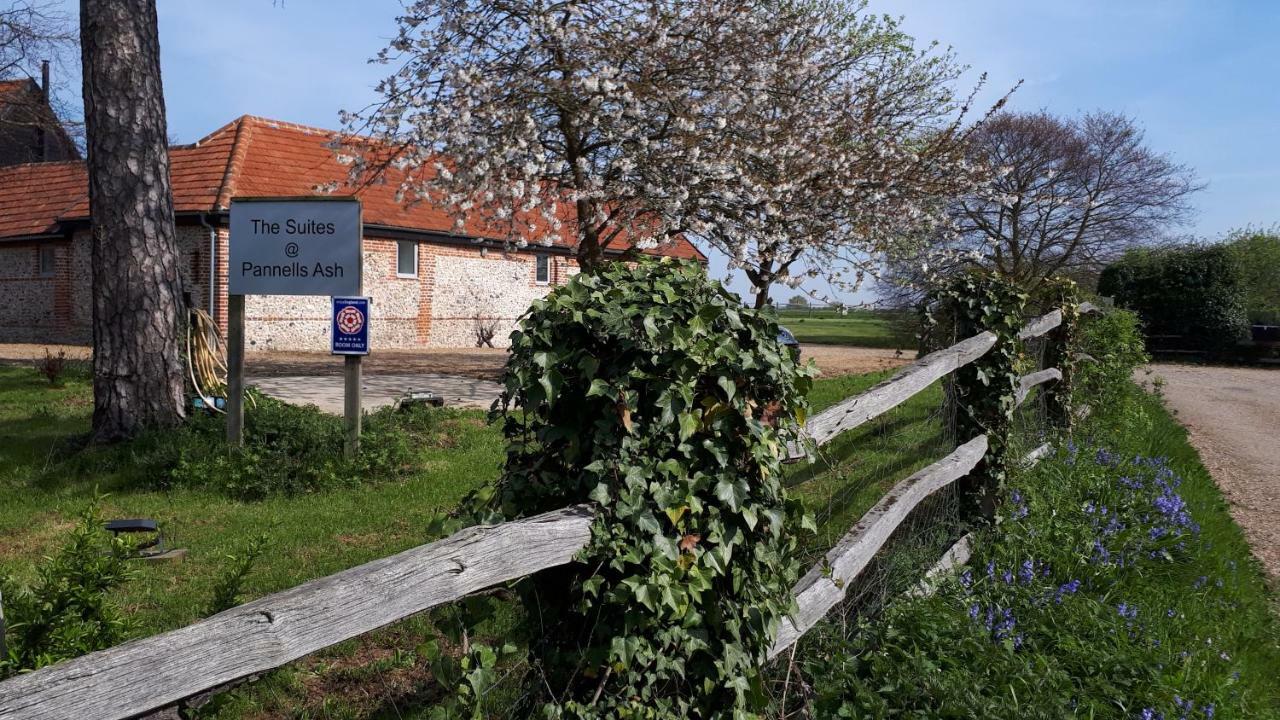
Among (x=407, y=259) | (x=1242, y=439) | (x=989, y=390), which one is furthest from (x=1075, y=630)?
(x=407, y=259)

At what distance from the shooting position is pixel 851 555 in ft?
11.7

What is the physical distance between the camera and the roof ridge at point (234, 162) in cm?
1975

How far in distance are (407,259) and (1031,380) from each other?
20.6 m

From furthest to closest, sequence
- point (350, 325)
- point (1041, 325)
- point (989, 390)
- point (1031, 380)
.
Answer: point (350, 325), point (1041, 325), point (1031, 380), point (989, 390)

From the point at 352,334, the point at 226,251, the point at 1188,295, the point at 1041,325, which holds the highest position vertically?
the point at 226,251

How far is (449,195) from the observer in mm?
13703

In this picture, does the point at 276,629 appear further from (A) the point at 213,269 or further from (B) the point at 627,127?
(A) the point at 213,269

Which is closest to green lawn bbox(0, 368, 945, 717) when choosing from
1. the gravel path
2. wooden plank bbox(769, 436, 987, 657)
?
wooden plank bbox(769, 436, 987, 657)

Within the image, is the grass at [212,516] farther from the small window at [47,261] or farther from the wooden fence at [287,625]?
the small window at [47,261]

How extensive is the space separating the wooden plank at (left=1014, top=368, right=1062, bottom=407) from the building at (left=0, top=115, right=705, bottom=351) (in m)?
14.0

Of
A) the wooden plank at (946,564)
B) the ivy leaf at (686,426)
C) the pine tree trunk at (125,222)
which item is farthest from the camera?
the pine tree trunk at (125,222)

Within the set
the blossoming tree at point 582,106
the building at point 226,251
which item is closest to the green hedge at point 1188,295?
the building at point 226,251

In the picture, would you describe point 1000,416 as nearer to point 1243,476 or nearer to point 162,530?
point 1243,476

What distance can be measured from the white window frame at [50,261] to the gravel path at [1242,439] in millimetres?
25498
